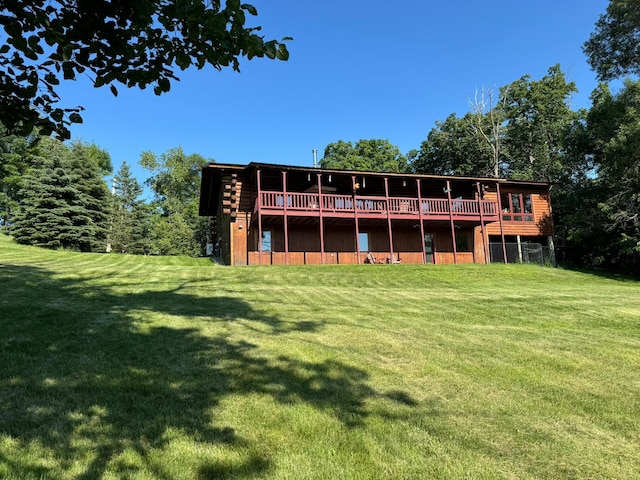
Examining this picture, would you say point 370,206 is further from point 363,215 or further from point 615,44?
point 615,44

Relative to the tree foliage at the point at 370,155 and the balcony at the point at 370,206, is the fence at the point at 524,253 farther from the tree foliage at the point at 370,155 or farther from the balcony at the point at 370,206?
the tree foliage at the point at 370,155

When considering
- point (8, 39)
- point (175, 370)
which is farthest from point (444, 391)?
point (8, 39)

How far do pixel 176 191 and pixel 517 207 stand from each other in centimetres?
3812

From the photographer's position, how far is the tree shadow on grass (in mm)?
2736

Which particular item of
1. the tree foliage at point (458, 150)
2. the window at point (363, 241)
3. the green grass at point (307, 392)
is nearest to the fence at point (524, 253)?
the window at point (363, 241)

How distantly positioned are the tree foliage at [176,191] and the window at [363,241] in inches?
946

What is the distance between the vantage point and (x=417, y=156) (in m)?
45.9

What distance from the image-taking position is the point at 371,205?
23219 mm

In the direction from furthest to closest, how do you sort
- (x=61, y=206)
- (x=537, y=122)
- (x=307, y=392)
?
(x=537, y=122), (x=61, y=206), (x=307, y=392)

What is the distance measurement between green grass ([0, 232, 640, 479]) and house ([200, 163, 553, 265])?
1316 cm

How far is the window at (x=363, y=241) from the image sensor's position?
2478 cm

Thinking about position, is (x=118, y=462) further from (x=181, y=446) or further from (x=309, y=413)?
(x=309, y=413)

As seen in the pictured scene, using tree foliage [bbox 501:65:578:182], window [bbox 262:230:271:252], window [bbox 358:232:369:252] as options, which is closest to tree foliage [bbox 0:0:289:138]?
window [bbox 262:230:271:252]

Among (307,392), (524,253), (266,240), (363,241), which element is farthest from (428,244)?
(307,392)
